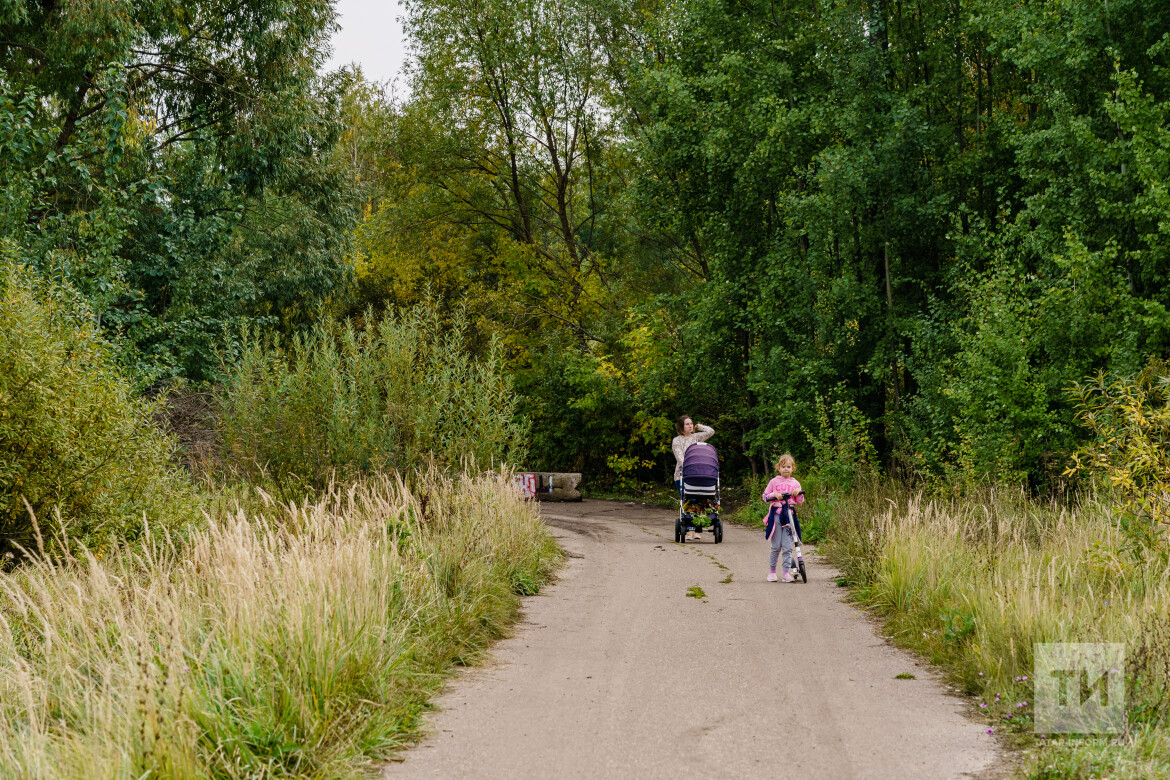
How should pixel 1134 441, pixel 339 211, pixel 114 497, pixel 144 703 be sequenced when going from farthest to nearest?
pixel 339 211 < pixel 114 497 < pixel 1134 441 < pixel 144 703

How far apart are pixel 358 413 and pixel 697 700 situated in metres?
7.76

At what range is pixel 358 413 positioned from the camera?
13.2m

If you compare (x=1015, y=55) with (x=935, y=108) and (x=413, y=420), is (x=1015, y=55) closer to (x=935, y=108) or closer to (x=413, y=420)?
(x=935, y=108)

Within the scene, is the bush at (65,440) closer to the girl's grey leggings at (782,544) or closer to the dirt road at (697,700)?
the dirt road at (697,700)

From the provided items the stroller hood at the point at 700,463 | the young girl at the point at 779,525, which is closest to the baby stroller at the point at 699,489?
the stroller hood at the point at 700,463

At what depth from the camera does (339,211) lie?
28.8 meters

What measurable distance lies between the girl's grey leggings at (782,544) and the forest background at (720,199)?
4.03m

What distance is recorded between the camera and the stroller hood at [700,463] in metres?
16.1

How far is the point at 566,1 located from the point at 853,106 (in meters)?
16.5

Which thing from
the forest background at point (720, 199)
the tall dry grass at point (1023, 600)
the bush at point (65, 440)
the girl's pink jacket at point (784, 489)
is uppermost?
the forest background at point (720, 199)

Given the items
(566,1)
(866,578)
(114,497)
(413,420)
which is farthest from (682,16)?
(114,497)

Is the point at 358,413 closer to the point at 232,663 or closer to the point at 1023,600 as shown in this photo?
the point at 232,663

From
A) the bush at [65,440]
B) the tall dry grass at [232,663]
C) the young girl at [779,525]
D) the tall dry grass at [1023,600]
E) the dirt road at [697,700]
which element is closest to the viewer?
the tall dry grass at [232,663]

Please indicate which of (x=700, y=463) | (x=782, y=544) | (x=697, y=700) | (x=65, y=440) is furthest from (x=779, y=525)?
(x=65, y=440)
